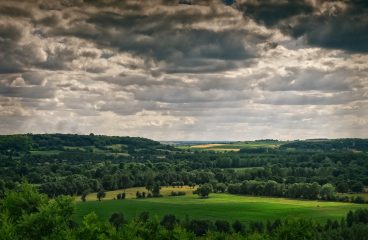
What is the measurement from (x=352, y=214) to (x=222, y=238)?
56.4 m

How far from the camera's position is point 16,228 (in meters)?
61.5

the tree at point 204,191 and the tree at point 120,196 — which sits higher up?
the tree at point 204,191

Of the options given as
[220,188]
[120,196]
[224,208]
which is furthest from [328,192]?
[120,196]

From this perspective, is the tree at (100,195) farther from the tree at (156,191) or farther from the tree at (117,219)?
the tree at (117,219)

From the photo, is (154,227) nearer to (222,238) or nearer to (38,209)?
(222,238)

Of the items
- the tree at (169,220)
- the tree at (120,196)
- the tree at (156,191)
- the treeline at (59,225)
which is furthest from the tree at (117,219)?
the tree at (156,191)

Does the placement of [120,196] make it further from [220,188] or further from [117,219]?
[117,219]

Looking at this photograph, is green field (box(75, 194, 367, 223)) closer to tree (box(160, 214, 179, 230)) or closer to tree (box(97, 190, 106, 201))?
tree (box(160, 214, 179, 230))

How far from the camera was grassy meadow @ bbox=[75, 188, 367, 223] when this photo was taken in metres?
133

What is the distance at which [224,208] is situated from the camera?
147 m

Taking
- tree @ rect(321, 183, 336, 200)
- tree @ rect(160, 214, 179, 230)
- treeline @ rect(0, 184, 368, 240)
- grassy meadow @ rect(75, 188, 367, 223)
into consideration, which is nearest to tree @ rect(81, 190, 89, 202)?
grassy meadow @ rect(75, 188, 367, 223)

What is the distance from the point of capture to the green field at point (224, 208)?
133 meters

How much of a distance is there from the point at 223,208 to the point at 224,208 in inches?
11.3

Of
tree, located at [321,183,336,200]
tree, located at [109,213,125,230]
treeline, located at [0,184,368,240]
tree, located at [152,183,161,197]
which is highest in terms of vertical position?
treeline, located at [0,184,368,240]
